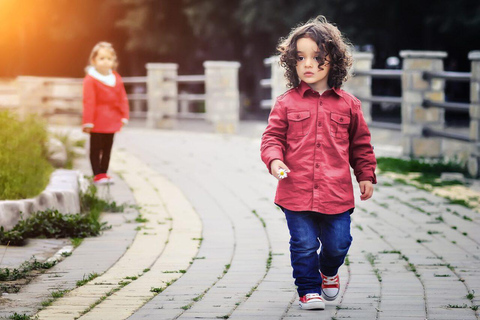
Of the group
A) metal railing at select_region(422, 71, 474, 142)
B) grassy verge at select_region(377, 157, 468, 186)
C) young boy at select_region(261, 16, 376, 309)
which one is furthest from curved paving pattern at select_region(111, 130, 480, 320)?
metal railing at select_region(422, 71, 474, 142)

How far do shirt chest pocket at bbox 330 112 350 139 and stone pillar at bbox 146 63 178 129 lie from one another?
15.8 m

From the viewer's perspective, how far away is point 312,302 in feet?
15.0

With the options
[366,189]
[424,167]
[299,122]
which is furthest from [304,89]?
[424,167]

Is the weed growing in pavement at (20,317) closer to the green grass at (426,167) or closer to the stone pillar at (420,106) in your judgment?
the green grass at (426,167)

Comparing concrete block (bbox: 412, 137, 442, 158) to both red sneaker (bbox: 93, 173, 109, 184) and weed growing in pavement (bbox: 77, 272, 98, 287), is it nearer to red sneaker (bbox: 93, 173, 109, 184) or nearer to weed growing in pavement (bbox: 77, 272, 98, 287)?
red sneaker (bbox: 93, 173, 109, 184)

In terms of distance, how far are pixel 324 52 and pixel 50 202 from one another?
304 centimetres

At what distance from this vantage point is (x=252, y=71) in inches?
1270

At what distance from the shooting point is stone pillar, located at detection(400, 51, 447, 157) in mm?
12688

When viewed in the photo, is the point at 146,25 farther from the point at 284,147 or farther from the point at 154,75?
the point at 284,147

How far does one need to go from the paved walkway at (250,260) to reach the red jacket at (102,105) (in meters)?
0.71

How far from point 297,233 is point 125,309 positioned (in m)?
0.96

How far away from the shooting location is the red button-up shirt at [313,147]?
4574 mm

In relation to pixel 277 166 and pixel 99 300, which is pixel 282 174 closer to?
pixel 277 166

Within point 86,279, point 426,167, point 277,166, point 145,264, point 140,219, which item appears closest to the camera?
point 277,166
